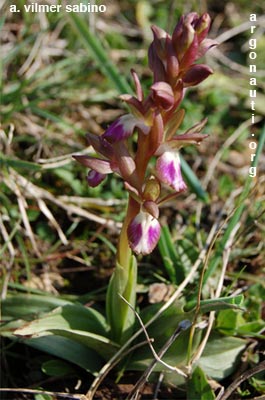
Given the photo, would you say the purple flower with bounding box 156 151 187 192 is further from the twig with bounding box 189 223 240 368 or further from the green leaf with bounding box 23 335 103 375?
the green leaf with bounding box 23 335 103 375

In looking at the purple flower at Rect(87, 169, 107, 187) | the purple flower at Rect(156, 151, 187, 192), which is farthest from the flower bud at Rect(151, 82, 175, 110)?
the purple flower at Rect(87, 169, 107, 187)

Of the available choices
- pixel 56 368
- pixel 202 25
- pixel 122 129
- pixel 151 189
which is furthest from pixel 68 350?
pixel 202 25

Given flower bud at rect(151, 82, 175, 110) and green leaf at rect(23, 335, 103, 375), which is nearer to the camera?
flower bud at rect(151, 82, 175, 110)

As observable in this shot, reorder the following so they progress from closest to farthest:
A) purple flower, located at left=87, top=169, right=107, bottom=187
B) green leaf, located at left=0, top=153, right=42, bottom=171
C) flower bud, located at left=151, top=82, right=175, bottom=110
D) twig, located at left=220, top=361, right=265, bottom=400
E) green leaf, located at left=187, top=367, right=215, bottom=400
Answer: flower bud, located at left=151, top=82, right=175, bottom=110 < twig, located at left=220, top=361, right=265, bottom=400 < purple flower, located at left=87, top=169, right=107, bottom=187 < green leaf, located at left=187, top=367, right=215, bottom=400 < green leaf, located at left=0, top=153, right=42, bottom=171

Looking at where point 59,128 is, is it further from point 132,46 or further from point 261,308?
point 261,308

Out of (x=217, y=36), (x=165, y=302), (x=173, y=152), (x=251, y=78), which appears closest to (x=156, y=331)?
(x=165, y=302)

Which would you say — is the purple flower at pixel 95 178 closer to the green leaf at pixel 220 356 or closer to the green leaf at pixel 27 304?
the green leaf at pixel 27 304

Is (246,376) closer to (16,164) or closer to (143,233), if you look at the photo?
(143,233)
